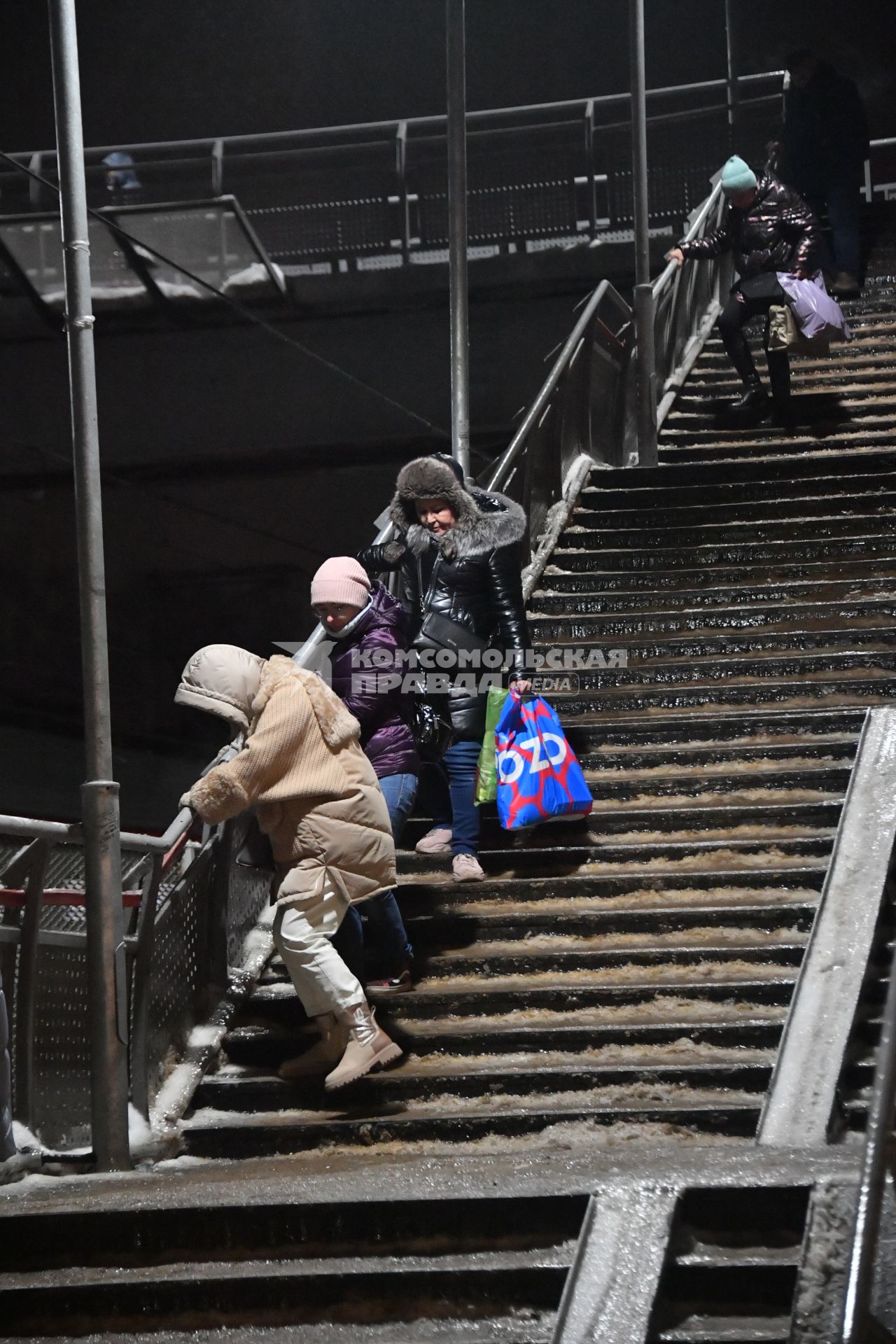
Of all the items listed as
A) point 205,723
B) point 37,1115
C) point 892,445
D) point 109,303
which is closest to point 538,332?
point 109,303

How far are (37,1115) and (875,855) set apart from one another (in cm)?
312

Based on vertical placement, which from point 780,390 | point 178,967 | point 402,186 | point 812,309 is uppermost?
point 402,186

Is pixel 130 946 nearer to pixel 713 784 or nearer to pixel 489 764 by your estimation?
Answer: pixel 489 764

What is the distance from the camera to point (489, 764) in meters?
6.57

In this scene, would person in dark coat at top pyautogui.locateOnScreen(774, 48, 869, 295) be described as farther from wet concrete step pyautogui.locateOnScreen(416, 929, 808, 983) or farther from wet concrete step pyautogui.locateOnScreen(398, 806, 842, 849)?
wet concrete step pyautogui.locateOnScreen(416, 929, 808, 983)

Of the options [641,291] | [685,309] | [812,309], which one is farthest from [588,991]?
[685,309]

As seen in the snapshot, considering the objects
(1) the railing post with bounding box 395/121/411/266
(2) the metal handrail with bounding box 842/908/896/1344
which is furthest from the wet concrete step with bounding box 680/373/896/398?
(2) the metal handrail with bounding box 842/908/896/1344

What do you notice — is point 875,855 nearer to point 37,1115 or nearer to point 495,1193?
point 495,1193

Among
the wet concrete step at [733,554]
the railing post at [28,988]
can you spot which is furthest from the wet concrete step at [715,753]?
the railing post at [28,988]

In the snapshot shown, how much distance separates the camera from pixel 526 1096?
5.35m

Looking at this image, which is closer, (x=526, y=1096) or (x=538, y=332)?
(x=526, y=1096)

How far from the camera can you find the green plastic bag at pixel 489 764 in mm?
6559

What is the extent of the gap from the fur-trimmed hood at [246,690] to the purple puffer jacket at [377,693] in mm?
576

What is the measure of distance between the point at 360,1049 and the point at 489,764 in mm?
1602
